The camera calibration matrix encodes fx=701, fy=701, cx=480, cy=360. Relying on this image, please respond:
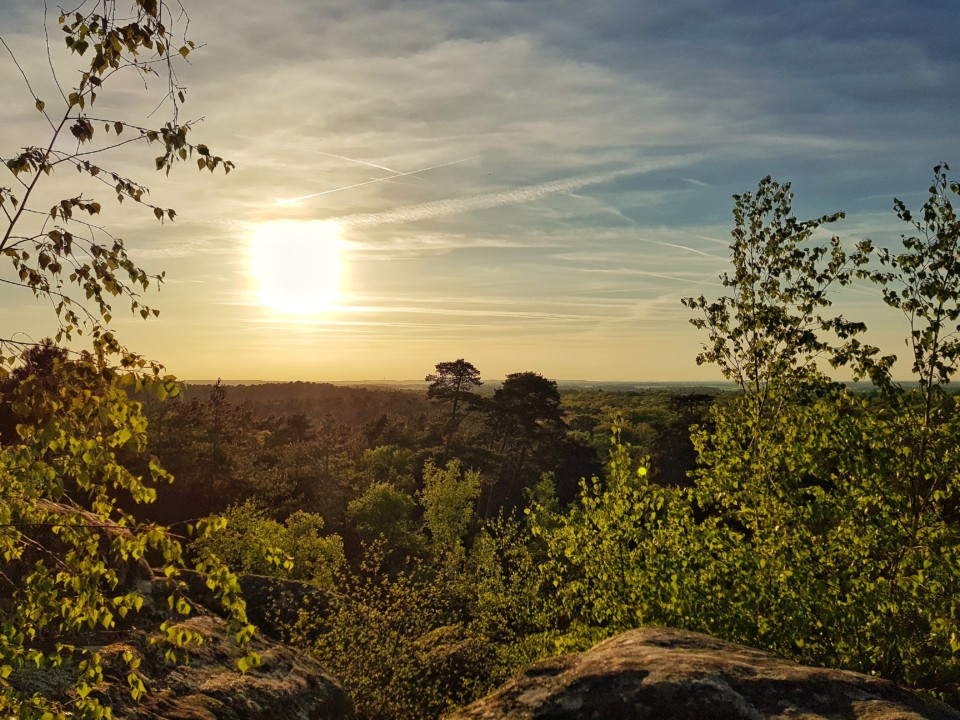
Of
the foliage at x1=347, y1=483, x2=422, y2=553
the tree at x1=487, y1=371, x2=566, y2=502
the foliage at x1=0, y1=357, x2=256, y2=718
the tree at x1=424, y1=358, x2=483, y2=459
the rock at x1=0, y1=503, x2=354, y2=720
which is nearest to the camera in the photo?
the foliage at x1=0, y1=357, x2=256, y2=718

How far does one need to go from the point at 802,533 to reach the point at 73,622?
13.4 m

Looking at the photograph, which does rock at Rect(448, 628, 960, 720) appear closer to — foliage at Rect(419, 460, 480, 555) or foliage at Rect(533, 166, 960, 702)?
foliage at Rect(533, 166, 960, 702)

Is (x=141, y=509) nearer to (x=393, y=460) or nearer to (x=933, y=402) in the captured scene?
(x=393, y=460)

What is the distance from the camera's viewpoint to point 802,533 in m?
14.8

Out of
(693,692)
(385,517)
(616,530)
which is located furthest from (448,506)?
(693,692)

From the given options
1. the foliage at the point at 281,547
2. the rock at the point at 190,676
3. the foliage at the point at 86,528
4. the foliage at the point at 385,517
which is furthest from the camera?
the foliage at the point at 385,517

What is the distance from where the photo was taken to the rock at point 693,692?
8.52m

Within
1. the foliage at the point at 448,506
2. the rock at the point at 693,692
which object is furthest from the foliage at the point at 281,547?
the rock at the point at 693,692

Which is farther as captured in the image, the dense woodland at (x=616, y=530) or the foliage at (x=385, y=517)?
the foliage at (x=385, y=517)

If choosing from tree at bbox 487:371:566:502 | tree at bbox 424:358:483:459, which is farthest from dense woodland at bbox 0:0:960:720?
tree at bbox 424:358:483:459

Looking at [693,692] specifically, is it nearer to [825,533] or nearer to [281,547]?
[825,533]

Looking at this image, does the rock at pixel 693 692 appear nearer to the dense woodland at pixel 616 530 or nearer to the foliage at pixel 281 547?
the dense woodland at pixel 616 530

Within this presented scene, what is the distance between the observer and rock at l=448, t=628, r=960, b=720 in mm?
8516

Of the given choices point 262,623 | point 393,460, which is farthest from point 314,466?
point 262,623
